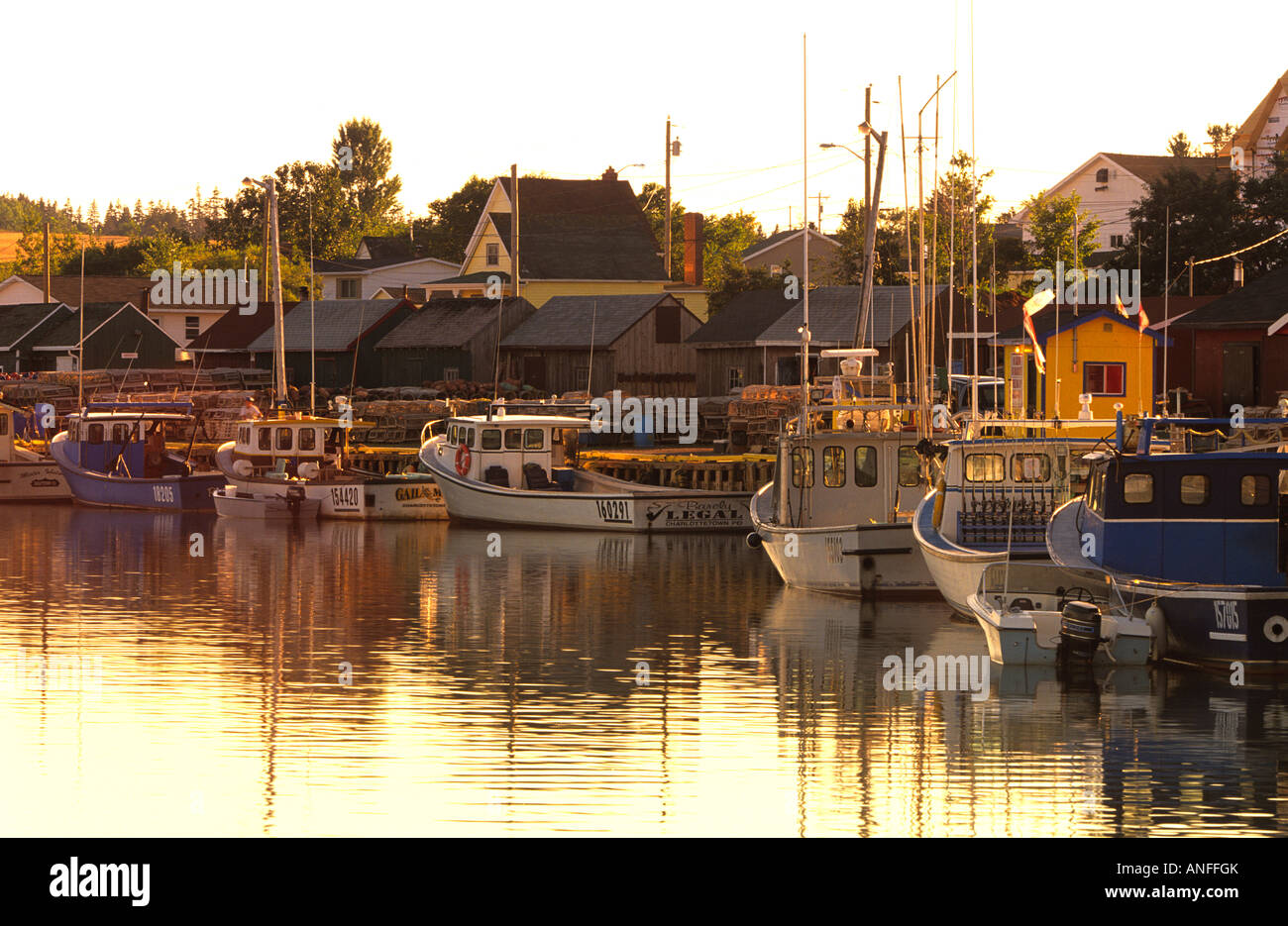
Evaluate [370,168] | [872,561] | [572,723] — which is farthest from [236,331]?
[370,168]

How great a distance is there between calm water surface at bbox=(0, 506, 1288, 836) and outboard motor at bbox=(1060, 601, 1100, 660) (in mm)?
552

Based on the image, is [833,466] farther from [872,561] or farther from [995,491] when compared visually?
[995,491]

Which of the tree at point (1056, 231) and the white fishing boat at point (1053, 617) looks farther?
the tree at point (1056, 231)

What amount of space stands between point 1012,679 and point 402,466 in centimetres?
3636

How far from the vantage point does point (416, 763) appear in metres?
19.4

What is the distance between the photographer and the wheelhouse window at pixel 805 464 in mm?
34125

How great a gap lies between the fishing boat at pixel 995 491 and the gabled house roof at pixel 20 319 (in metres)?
78.0

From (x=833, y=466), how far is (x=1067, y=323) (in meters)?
29.0

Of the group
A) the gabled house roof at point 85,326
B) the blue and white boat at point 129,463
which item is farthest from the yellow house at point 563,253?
the blue and white boat at point 129,463

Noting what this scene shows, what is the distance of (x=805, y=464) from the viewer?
112 ft

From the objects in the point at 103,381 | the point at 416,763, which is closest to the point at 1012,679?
the point at 416,763

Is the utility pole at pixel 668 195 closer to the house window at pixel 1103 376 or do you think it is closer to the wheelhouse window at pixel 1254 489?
the house window at pixel 1103 376
